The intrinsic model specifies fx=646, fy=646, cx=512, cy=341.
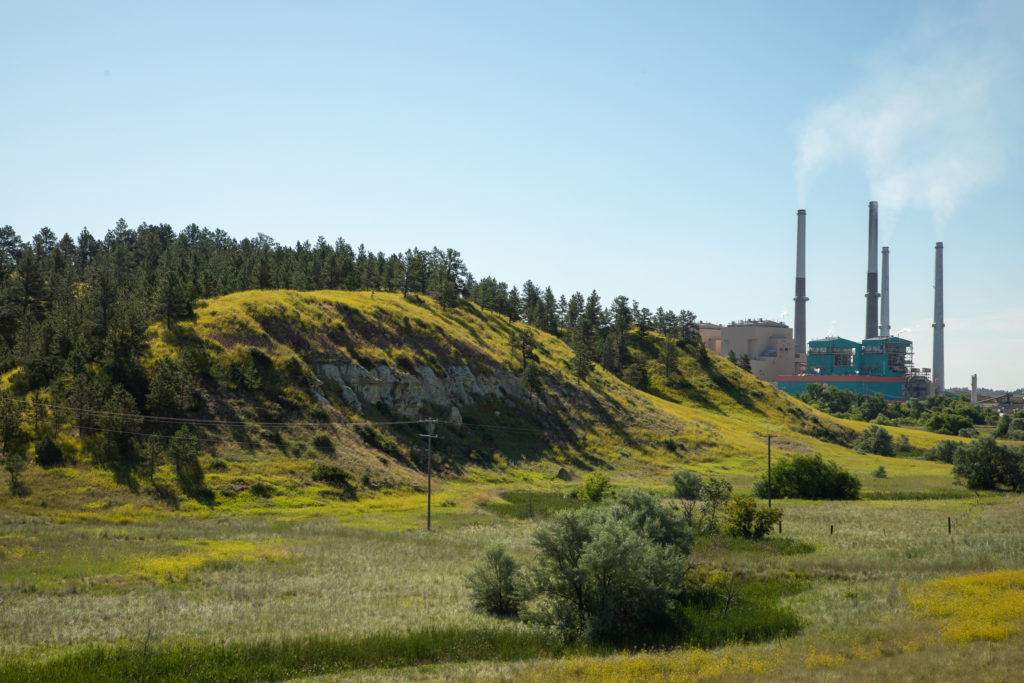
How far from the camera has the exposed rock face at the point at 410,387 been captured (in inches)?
3775

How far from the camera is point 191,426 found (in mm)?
72875

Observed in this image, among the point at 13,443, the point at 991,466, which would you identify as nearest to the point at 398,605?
the point at 13,443

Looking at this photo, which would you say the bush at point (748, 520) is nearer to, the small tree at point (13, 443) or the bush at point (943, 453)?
the small tree at point (13, 443)

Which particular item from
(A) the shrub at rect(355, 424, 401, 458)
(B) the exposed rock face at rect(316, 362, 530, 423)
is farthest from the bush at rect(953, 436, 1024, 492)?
(A) the shrub at rect(355, 424, 401, 458)

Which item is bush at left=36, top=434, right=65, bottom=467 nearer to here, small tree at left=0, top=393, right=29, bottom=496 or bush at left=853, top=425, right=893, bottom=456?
small tree at left=0, top=393, right=29, bottom=496

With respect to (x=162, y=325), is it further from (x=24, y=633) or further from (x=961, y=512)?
(x=961, y=512)

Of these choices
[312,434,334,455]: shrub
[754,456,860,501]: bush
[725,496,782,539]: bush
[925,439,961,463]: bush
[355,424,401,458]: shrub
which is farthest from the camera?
[925,439,961,463]: bush

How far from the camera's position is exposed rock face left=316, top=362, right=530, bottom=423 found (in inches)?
3775

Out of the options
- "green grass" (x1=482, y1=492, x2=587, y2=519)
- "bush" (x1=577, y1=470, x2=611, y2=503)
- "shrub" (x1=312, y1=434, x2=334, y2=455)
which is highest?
"shrub" (x1=312, y1=434, x2=334, y2=455)

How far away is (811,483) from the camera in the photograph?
8200 cm

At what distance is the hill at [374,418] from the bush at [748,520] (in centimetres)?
3850

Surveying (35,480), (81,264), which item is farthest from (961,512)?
(81,264)

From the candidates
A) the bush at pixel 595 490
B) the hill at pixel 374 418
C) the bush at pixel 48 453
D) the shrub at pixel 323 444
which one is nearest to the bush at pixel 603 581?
the bush at pixel 595 490

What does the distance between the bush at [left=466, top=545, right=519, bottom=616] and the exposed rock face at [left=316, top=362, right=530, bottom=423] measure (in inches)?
2406
